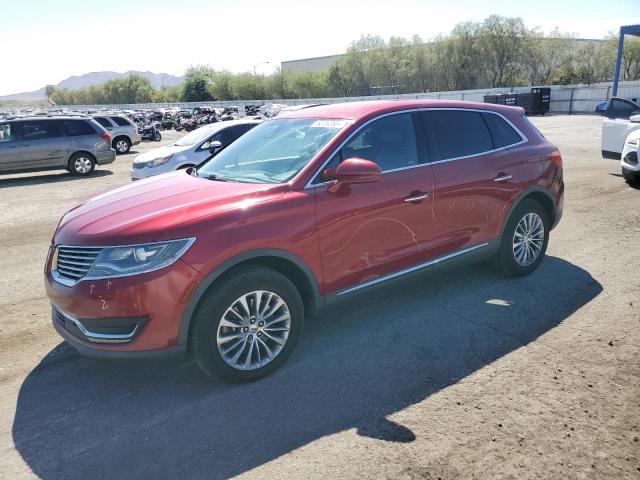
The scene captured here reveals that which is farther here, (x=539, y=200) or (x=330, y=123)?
(x=539, y=200)

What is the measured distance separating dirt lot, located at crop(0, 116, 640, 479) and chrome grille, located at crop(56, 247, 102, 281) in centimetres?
71

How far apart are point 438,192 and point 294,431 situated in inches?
92.1

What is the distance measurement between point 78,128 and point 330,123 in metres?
13.6

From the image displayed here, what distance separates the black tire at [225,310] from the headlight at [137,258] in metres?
0.35

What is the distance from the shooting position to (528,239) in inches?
207

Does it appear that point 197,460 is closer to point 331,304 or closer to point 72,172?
point 331,304

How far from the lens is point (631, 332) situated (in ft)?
13.3

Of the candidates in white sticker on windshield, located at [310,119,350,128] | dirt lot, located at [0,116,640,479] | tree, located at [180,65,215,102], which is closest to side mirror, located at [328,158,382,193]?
white sticker on windshield, located at [310,119,350,128]

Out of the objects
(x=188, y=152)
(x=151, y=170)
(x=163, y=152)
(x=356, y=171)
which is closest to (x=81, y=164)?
(x=163, y=152)

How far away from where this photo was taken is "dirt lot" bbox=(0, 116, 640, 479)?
2.76 meters

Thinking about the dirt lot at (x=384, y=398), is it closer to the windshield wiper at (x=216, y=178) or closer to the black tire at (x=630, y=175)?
the windshield wiper at (x=216, y=178)

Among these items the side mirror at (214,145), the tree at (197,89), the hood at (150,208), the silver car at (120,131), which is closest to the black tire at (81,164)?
the side mirror at (214,145)

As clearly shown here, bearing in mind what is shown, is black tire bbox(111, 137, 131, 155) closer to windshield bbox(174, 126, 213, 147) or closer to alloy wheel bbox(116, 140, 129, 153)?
alloy wheel bbox(116, 140, 129, 153)

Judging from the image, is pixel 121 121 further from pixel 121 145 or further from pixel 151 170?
pixel 151 170
